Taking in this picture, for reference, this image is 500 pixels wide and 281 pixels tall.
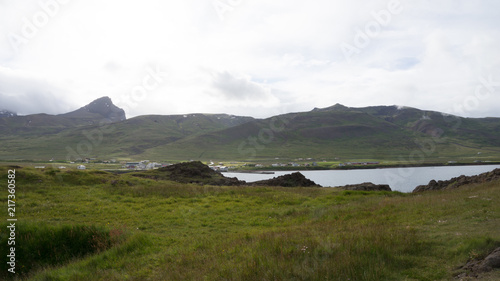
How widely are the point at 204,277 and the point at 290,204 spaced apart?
18.1 metres

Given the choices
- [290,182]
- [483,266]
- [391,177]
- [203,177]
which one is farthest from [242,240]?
[391,177]

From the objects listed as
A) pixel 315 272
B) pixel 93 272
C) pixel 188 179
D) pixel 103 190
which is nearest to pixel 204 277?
pixel 315 272

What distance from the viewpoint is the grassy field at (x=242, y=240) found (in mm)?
8469

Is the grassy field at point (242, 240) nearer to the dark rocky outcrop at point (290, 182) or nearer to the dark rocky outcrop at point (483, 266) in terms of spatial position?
the dark rocky outcrop at point (483, 266)

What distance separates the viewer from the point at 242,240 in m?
12.3

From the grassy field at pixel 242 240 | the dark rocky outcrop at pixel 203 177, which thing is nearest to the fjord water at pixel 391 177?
the dark rocky outcrop at pixel 203 177

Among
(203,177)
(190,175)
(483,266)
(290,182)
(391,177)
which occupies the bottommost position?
(391,177)

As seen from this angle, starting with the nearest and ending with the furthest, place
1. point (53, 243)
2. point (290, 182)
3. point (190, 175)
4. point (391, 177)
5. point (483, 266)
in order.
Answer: point (483, 266) → point (53, 243) → point (290, 182) → point (190, 175) → point (391, 177)

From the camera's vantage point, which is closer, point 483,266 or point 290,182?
point 483,266

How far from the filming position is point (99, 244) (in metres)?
13.2

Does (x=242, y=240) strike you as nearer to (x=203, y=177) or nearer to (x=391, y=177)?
(x=203, y=177)

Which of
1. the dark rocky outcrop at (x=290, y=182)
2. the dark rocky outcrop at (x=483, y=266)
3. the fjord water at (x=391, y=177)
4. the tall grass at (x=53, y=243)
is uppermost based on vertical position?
the dark rocky outcrop at (x=483, y=266)

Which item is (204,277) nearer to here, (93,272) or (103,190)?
(93,272)

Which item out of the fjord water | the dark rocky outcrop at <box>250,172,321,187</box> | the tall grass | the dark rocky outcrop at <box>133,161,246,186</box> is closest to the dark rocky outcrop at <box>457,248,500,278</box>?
the tall grass
